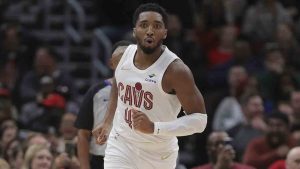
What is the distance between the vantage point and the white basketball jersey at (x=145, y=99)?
6.57 m

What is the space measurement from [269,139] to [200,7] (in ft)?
15.5

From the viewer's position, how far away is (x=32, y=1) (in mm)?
15195

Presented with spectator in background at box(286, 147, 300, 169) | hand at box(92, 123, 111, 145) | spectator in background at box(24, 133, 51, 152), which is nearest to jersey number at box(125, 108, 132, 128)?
hand at box(92, 123, 111, 145)

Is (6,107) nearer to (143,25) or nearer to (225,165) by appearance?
(225,165)

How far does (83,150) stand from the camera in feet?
25.1

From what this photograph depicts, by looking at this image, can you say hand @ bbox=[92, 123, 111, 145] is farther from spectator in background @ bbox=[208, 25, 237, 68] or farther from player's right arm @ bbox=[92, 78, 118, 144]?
spectator in background @ bbox=[208, 25, 237, 68]

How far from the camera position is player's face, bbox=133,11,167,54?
21.4ft

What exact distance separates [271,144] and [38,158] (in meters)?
2.91

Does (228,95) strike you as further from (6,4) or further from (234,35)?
(6,4)

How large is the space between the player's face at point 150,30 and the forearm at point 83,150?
141cm

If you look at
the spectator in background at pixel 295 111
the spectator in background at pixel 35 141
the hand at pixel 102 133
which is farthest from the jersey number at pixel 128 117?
the spectator in background at pixel 295 111

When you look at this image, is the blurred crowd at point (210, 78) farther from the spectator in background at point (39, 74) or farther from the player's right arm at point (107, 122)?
the player's right arm at point (107, 122)

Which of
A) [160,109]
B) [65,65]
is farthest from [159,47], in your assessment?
[65,65]

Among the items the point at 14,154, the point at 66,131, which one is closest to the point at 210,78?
the point at 66,131
